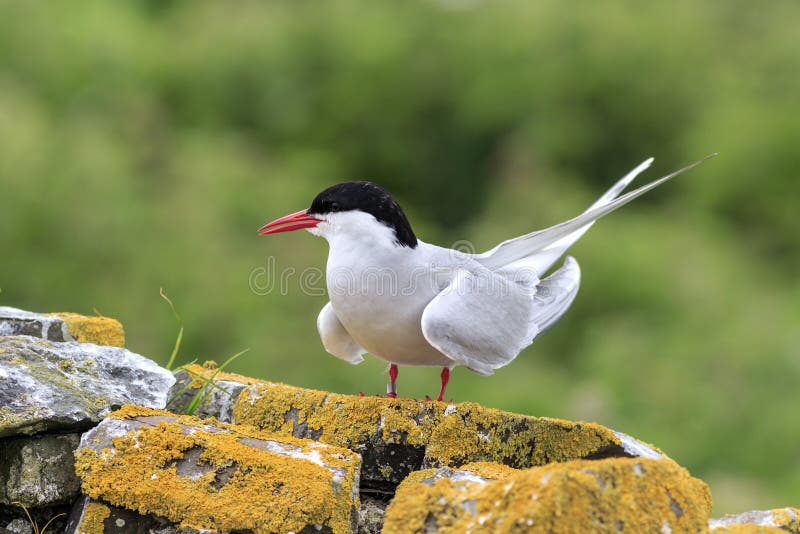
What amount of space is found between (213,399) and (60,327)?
52cm

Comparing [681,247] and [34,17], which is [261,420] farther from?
[34,17]

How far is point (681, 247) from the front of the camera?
995cm

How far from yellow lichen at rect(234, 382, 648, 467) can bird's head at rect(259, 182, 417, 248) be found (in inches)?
24.3

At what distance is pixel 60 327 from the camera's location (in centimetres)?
280

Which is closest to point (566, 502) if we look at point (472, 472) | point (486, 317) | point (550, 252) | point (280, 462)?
point (472, 472)

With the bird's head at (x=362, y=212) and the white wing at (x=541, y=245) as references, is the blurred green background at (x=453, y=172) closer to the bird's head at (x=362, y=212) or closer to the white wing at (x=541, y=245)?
the white wing at (x=541, y=245)

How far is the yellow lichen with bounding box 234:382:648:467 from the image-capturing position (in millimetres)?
2402

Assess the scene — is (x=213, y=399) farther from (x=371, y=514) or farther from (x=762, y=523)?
(x=762, y=523)

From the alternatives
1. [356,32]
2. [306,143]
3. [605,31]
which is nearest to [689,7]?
[605,31]

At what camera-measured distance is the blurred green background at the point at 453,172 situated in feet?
24.4

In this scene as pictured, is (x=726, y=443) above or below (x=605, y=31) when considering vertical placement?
below

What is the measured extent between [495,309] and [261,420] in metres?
0.81

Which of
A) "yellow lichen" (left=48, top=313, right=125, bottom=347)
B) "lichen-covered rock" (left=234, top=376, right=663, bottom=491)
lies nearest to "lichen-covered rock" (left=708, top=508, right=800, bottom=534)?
"lichen-covered rock" (left=234, top=376, right=663, bottom=491)

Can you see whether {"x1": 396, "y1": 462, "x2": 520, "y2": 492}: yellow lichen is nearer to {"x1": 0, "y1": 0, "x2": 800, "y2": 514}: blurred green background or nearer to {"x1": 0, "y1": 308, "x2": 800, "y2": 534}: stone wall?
{"x1": 0, "y1": 308, "x2": 800, "y2": 534}: stone wall
